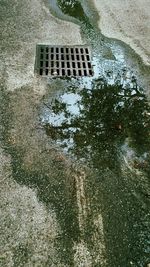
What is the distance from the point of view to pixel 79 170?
3.33 meters

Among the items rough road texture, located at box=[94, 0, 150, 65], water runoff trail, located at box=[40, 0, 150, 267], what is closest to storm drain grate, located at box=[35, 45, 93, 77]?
water runoff trail, located at box=[40, 0, 150, 267]

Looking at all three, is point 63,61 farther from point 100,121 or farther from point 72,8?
point 72,8

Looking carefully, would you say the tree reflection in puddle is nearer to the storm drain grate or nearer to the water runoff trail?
the water runoff trail

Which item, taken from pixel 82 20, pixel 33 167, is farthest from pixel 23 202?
pixel 82 20

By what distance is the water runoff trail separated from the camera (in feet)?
9.29

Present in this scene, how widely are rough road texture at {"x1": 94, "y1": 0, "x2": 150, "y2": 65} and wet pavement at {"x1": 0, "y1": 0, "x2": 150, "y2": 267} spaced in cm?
51

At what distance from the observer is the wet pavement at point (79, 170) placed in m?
2.78

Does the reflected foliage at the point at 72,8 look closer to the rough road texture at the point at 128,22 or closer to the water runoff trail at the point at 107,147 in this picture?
the rough road texture at the point at 128,22

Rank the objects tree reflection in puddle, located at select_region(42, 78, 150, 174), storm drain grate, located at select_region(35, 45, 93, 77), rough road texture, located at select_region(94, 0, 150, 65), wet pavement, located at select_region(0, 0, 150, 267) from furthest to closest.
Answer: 1. rough road texture, located at select_region(94, 0, 150, 65)
2. storm drain grate, located at select_region(35, 45, 93, 77)
3. tree reflection in puddle, located at select_region(42, 78, 150, 174)
4. wet pavement, located at select_region(0, 0, 150, 267)

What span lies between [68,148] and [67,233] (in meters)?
0.92

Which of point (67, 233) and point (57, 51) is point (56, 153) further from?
point (57, 51)

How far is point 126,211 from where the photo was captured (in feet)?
9.97

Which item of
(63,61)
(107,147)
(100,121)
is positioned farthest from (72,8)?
(107,147)

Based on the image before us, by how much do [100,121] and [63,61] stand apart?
1.18m
